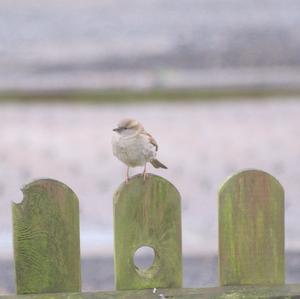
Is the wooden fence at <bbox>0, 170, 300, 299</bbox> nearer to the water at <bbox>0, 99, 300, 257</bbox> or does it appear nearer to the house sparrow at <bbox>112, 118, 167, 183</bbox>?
the house sparrow at <bbox>112, 118, 167, 183</bbox>

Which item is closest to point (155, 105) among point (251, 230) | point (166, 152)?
point (166, 152)

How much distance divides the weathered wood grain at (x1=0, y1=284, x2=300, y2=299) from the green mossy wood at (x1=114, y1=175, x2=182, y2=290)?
4 cm

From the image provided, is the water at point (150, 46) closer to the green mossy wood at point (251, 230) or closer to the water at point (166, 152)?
the water at point (166, 152)

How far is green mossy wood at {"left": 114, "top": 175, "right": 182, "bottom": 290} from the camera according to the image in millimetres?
3764

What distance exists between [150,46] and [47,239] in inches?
561

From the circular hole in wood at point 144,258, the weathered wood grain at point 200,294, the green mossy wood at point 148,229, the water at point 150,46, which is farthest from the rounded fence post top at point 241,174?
the water at point 150,46

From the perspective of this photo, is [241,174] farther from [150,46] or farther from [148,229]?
[150,46]

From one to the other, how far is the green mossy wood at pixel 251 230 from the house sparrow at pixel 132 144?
0.70 meters

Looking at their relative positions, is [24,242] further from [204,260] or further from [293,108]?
[293,108]

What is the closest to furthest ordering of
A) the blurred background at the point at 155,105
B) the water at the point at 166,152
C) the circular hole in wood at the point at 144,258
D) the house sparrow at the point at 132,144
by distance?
the house sparrow at the point at 132,144, the circular hole in wood at the point at 144,258, the water at the point at 166,152, the blurred background at the point at 155,105

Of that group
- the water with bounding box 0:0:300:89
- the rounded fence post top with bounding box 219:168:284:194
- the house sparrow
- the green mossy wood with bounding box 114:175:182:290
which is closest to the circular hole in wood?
the house sparrow

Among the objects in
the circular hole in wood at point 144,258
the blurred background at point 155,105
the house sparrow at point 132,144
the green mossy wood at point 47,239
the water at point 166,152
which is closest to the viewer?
the green mossy wood at point 47,239

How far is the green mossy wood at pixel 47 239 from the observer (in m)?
3.72

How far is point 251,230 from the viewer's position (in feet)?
12.6
